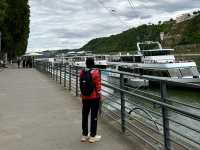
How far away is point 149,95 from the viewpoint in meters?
8.38

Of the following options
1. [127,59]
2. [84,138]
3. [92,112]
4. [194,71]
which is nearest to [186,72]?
[194,71]

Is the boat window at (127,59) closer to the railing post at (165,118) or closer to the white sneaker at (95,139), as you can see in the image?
the white sneaker at (95,139)

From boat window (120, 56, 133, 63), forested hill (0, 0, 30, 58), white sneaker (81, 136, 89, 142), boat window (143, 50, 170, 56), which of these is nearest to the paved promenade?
white sneaker (81, 136, 89, 142)

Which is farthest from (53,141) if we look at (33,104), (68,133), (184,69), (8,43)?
(8,43)

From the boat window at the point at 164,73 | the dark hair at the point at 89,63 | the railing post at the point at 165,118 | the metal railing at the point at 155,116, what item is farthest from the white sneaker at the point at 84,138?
the boat window at the point at 164,73

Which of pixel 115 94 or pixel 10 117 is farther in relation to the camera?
pixel 10 117

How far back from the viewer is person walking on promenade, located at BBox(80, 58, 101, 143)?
866 cm

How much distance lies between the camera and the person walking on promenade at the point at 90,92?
28.4ft

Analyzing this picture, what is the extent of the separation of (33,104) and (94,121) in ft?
23.9

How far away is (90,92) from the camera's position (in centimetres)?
876

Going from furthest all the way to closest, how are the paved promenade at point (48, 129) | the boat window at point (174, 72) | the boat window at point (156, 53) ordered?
the boat window at point (156, 53)
the boat window at point (174, 72)
the paved promenade at point (48, 129)

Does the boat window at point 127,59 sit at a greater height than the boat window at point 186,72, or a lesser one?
greater

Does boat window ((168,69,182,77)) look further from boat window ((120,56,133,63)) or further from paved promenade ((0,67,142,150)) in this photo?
paved promenade ((0,67,142,150))

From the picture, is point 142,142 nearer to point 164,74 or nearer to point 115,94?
point 115,94
